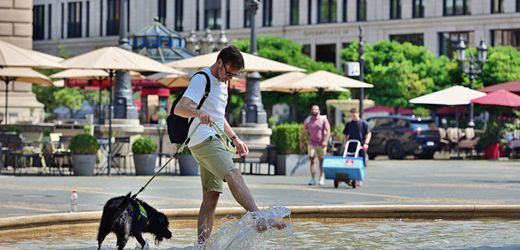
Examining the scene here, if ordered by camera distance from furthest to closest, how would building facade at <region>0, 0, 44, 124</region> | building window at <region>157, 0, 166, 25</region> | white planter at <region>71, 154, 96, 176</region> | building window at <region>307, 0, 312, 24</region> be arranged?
building window at <region>157, 0, 166, 25</region> → building window at <region>307, 0, 312, 24</region> → building facade at <region>0, 0, 44, 124</region> → white planter at <region>71, 154, 96, 176</region>

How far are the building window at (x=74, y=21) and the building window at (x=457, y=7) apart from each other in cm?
3533

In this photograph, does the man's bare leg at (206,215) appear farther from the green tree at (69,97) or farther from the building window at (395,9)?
the building window at (395,9)

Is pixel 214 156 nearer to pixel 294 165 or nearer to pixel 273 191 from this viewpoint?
pixel 273 191

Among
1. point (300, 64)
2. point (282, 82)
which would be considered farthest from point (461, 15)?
point (282, 82)

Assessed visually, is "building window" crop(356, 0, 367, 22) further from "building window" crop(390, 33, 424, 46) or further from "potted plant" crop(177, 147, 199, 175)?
"potted plant" crop(177, 147, 199, 175)

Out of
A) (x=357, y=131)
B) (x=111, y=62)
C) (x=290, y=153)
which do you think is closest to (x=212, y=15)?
(x=290, y=153)

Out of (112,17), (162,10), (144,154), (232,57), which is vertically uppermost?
(162,10)

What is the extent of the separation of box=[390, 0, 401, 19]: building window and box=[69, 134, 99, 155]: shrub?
196 feet

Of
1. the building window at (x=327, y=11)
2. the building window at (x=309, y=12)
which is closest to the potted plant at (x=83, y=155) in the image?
the building window at (x=327, y=11)

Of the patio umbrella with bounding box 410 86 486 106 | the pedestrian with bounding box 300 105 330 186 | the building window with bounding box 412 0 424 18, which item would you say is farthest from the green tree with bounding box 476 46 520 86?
the pedestrian with bounding box 300 105 330 186

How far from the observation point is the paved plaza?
52.1ft

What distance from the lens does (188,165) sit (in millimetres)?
25125

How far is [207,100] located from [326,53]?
7720cm

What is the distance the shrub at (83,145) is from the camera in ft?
79.5
